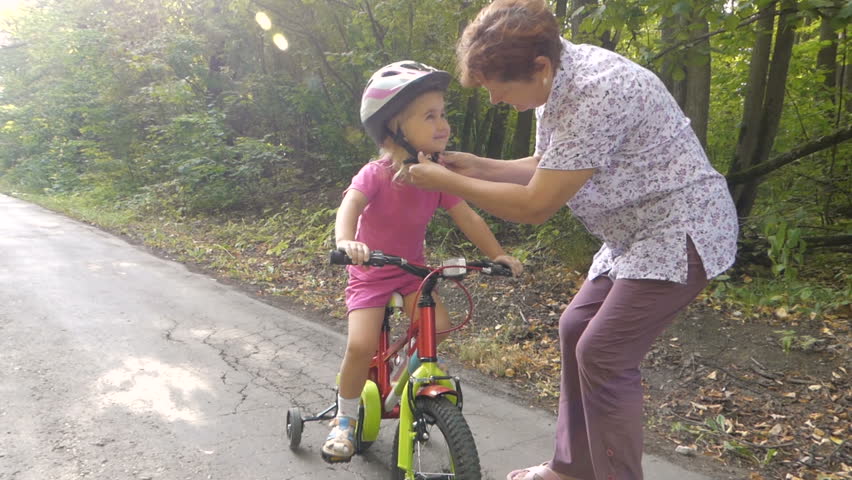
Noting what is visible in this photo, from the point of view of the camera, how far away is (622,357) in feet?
7.20

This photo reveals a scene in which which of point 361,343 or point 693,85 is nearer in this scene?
point 361,343

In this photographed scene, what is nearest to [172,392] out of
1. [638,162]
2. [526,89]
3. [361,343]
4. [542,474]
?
[361,343]

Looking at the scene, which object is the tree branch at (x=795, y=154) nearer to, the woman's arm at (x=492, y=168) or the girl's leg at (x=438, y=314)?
the woman's arm at (x=492, y=168)

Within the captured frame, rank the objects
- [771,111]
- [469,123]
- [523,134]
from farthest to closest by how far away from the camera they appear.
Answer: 1. [469,123]
2. [523,134]
3. [771,111]

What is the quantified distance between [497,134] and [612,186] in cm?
728

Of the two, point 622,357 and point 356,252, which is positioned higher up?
point 356,252

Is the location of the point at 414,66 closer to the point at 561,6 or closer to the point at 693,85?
→ the point at 693,85

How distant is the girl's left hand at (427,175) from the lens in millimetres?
2141

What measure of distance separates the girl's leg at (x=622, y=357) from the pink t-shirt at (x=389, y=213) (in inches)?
39.6

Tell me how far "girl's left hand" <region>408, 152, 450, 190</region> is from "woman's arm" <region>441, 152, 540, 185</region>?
44 cm

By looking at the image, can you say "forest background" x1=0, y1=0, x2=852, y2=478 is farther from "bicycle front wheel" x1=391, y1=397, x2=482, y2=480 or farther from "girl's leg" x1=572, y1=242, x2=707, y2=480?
"bicycle front wheel" x1=391, y1=397, x2=482, y2=480

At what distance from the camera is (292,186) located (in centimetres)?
1215

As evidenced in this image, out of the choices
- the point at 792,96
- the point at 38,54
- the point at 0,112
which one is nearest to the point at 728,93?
the point at 792,96

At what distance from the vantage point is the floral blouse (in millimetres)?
1977
